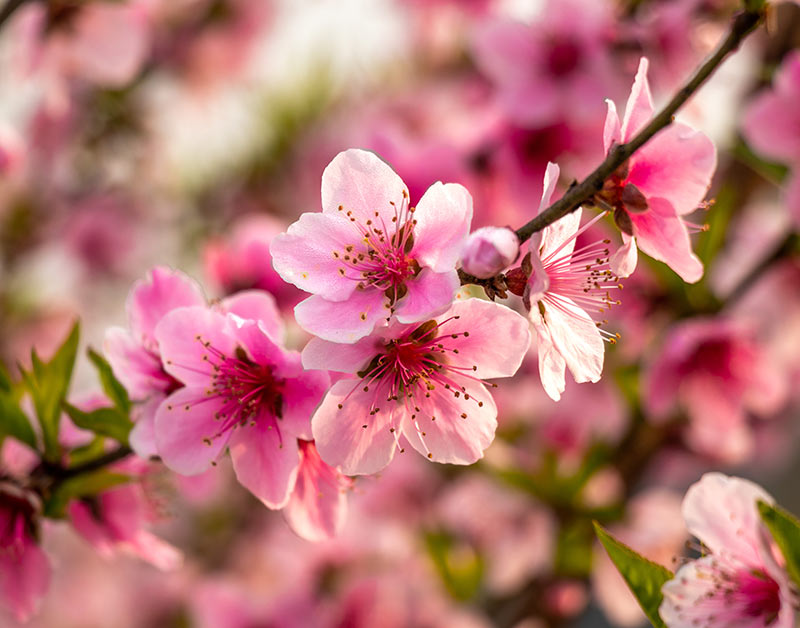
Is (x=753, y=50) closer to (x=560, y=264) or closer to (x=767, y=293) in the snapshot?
(x=767, y=293)

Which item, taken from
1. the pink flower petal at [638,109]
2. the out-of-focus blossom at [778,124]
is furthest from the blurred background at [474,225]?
the pink flower petal at [638,109]

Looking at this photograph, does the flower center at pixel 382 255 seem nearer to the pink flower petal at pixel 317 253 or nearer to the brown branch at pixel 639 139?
the pink flower petal at pixel 317 253

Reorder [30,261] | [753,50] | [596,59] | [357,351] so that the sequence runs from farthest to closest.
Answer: [30,261]
[753,50]
[596,59]
[357,351]

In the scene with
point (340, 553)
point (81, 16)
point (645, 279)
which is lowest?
point (340, 553)

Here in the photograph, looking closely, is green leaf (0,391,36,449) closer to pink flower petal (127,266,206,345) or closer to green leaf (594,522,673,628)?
pink flower petal (127,266,206,345)

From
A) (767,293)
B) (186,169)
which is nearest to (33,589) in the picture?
(767,293)
